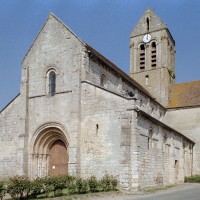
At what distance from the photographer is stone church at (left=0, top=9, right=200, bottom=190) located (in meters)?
19.4

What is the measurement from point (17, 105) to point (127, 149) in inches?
370

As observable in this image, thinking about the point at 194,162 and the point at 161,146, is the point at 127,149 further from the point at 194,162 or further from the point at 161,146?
the point at 194,162

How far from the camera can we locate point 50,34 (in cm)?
2353

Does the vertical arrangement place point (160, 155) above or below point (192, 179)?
above

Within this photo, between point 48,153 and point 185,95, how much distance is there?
18012mm

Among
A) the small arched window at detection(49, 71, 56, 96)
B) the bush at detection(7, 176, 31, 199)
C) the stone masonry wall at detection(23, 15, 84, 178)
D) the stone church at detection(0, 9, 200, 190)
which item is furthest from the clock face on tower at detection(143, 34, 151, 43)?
the bush at detection(7, 176, 31, 199)

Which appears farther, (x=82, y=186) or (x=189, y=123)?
(x=189, y=123)

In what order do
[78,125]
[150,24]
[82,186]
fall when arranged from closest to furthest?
1. [82,186]
2. [78,125]
3. [150,24]

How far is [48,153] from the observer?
76.5 ft

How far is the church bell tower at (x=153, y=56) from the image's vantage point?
37.0 meters

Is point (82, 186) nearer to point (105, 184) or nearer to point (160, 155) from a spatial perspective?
point (105, 184)

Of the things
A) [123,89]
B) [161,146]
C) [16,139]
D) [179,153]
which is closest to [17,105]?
[16,139]

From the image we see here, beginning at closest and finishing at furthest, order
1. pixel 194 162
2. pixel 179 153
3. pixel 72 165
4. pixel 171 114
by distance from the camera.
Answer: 1. pixel 72 165
2. pixel 179 153
3. pixel 194 162
4. pixel 171 114

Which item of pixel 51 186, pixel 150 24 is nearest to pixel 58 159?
pixel 51 186
